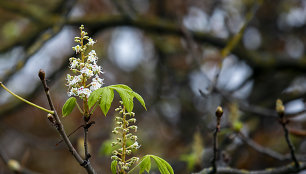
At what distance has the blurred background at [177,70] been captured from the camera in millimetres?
4305

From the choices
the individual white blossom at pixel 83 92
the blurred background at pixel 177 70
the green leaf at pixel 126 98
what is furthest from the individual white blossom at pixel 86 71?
the blurred background at pixel 177 70

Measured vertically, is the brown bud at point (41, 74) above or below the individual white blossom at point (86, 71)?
above

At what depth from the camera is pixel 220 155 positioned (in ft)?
9.91

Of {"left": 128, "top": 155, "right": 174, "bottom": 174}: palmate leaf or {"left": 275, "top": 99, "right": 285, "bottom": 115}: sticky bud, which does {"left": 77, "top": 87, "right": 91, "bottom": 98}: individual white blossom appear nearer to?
{"left": 128, "top": 155, "right": 174, "bottom": 174}: palmate leaf

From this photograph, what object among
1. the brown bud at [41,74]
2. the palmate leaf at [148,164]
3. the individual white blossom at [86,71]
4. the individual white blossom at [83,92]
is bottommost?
the palmate leaf at [148,164]

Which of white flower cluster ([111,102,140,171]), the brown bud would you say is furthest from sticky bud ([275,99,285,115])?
the brown bud

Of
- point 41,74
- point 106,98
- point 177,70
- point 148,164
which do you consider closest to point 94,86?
point 106,98

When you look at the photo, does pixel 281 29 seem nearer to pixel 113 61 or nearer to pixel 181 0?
pixel 181 0

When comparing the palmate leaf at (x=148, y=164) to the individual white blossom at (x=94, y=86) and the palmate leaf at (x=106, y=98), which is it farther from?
the individual white blossom at (x=94, y=86)

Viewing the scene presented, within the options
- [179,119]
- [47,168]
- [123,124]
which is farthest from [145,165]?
[47,168]

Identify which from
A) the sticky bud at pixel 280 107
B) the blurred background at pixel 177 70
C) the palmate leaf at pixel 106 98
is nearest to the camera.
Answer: the palmate leaf at pixel 106 98

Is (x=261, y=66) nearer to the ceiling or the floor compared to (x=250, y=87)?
nearer to the ceiling

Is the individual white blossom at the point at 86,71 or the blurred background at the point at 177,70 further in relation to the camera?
the blurred background at the point at 177,70

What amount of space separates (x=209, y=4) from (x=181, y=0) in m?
0.63
